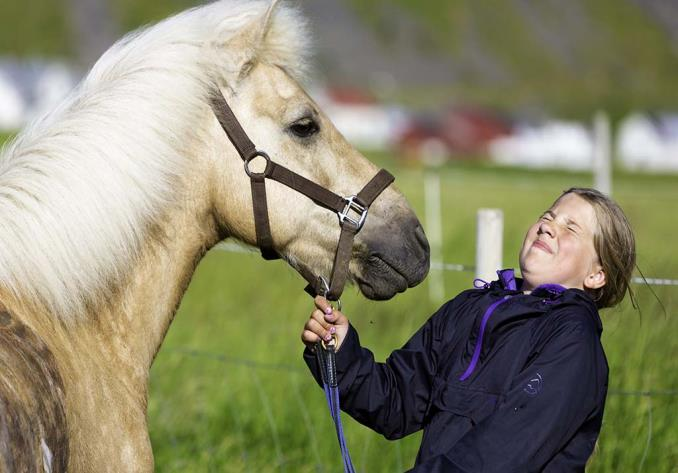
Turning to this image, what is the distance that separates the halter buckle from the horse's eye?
246 mm

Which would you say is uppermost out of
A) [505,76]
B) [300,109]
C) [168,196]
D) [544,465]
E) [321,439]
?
[505,76]

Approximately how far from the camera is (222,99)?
2.81 metres

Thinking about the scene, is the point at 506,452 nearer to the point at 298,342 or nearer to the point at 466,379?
the point at 466,379

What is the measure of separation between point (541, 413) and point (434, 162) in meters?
44.4

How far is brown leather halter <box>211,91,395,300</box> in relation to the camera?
9.21ft

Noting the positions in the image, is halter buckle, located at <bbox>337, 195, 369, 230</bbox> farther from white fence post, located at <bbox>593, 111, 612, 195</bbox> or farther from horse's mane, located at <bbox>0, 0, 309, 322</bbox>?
white fence post, located at <bbox>593, 111, 612, 195</bbox>

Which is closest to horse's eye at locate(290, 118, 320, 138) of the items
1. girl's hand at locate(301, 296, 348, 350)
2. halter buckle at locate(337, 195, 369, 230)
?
halter buckle at locate(337, 195, 369, 230)

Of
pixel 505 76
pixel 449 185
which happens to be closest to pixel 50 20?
pixel 505 76

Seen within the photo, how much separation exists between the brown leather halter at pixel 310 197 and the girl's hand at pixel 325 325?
187mm

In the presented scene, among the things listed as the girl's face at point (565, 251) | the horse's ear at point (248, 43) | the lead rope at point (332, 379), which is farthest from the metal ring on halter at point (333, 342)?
the horse's ear at point (248, 43)

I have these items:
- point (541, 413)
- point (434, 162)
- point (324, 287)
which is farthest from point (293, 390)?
point (434, 162)

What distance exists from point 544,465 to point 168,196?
53.2 inches

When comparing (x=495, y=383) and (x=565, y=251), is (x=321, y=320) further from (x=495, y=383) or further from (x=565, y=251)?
(x=565, y=251)

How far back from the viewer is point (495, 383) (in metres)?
2.43
